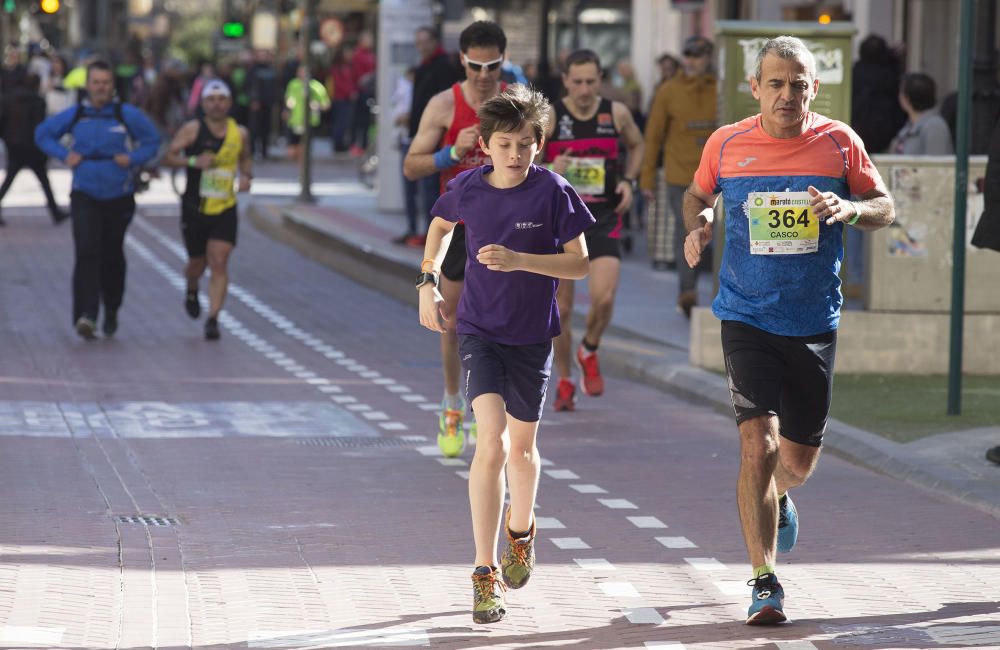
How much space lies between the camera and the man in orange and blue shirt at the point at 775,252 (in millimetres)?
6875

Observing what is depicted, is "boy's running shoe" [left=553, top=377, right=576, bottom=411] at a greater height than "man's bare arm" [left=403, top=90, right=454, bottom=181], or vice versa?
"man's bare arm" [left=403, top=90, right=454, bottom=181]

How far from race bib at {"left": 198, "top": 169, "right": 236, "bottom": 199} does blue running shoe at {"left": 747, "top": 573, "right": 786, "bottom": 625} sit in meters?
9.54

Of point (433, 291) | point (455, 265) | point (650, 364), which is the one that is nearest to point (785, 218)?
point (433, 291)

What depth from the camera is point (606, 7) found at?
130ft

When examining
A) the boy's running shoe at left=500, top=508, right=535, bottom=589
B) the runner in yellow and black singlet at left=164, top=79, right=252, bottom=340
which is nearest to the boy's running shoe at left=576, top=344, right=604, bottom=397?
the runner in yellow and black singlet at left=164, top=79, right=252, bottom=340

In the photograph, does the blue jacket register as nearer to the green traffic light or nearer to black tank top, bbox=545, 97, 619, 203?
black tank top, bbox=545, 97, 619, 203

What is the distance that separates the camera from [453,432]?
10508 millimetres

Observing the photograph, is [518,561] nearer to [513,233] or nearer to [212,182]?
[513,233]

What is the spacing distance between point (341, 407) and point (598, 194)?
1.96 meters

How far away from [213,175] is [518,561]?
29.9 ft

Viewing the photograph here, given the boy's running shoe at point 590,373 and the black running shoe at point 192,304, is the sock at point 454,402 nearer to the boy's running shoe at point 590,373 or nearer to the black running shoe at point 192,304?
the boy's running shoe at point 590,373

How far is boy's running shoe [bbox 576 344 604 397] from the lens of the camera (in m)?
12.6

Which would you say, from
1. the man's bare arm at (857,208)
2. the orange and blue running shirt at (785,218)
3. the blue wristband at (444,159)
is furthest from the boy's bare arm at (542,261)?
the blue wristband at (444,159)

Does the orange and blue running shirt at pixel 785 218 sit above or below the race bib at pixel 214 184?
above
